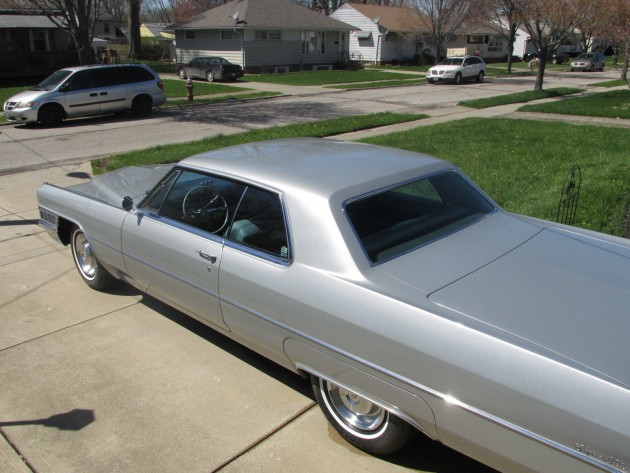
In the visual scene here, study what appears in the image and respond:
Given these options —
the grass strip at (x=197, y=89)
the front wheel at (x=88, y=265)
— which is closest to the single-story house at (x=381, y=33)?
the grass strip at (x=197, y=89)

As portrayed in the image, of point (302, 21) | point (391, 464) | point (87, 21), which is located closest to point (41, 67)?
point (87, 21)

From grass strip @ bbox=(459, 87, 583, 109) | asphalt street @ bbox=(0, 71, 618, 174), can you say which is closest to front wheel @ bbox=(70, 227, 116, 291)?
asphalt street @ bbox=(0, 71, 618, 174)

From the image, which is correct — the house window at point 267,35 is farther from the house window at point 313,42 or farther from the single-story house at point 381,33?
the single-story house at point 381,33

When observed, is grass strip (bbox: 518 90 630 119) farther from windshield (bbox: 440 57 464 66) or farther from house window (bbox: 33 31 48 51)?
house window (bbox: 33 31 48 51)

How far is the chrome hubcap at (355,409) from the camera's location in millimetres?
3037

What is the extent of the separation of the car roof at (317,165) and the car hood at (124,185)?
Answer: 3.20 ft

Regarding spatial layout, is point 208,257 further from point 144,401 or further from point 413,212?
point 413,212

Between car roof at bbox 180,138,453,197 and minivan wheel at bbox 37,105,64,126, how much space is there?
13273 millimetres

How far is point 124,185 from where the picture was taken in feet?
16.5

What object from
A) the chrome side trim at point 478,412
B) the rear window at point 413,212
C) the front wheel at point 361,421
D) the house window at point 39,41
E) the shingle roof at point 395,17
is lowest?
the front wheel at point 361,421

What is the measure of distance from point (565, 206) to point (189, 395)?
193 inches

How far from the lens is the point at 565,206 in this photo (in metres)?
6.67

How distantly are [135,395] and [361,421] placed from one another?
149 cm

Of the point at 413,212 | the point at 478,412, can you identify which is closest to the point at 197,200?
the point at 413,212
